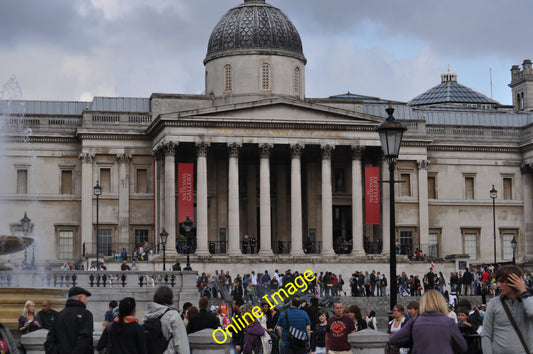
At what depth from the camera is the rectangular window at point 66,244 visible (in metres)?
66.2

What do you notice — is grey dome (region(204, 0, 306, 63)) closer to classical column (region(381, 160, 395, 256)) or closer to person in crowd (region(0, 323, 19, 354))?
classical column (region(381, 160, 395, 256))

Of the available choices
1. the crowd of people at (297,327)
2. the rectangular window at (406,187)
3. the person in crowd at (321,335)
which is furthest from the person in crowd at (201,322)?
the rectangular window at (406,187)

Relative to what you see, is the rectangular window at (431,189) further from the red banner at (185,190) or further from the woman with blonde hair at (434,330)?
the woman with blonde hair at (434,330)

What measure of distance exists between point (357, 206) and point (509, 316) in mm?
51937

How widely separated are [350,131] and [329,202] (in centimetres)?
463

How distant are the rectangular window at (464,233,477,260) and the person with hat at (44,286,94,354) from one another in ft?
192

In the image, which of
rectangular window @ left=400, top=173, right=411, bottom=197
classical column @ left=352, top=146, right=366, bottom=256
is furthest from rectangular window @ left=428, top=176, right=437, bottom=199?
classical column @ left=352, top=146, right=366, bottom=256

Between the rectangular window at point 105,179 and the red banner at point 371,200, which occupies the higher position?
the rectangular window at point 105,179

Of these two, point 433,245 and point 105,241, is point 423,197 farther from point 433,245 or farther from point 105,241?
point 105,241

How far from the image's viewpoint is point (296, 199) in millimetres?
63406

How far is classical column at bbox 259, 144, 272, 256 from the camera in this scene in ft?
205

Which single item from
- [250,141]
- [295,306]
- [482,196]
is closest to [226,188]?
[250,141]

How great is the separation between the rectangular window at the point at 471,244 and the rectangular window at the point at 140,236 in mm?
21878

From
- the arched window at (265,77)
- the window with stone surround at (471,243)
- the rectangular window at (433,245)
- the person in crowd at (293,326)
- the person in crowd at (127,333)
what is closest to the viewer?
the person in crowd at (127,333)
